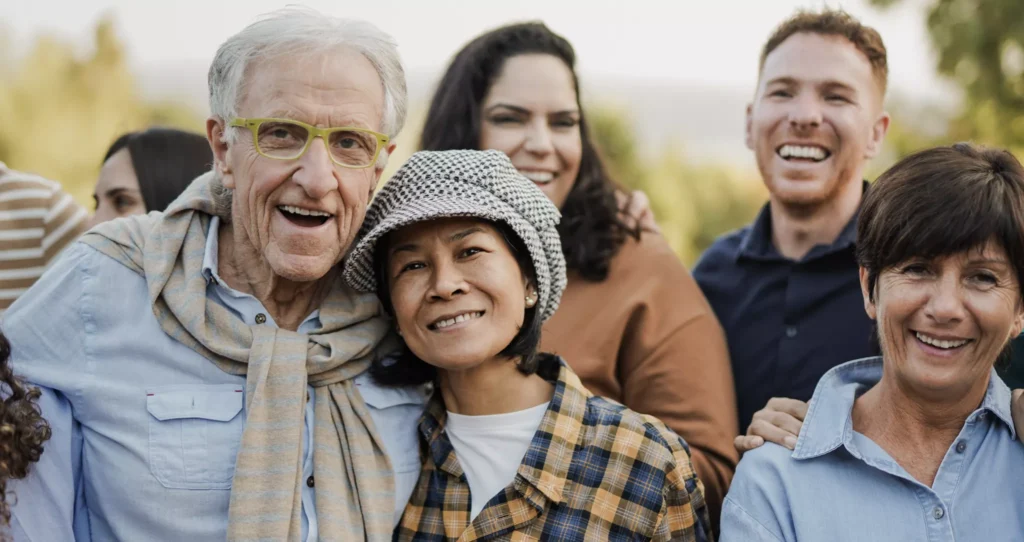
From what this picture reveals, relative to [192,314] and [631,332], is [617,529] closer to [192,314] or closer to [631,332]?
[631,332]

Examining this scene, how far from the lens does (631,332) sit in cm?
348

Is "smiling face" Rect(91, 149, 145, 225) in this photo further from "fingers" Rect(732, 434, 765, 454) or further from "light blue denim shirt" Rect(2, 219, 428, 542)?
"fingers" Rect(732, 434, 765, 454)

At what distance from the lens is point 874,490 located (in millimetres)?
2660

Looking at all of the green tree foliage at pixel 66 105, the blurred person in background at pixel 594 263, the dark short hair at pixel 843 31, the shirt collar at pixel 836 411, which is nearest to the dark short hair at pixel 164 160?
the blurred person in background at pixel 594 263

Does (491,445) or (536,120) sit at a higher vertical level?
(536,120)

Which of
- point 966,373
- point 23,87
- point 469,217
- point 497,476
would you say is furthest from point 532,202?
point 23,87

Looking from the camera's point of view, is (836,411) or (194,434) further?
(836,411)

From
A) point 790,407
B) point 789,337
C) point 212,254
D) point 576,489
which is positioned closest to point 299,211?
point 212,254

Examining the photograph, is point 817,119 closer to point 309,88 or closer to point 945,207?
point 945,207

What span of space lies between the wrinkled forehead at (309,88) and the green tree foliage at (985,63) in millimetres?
11372

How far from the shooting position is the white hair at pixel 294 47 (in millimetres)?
2609

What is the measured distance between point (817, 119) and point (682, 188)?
13.0m

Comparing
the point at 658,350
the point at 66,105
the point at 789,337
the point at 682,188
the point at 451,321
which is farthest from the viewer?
the point at 682,188

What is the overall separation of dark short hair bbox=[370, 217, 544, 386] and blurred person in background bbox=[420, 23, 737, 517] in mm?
517
